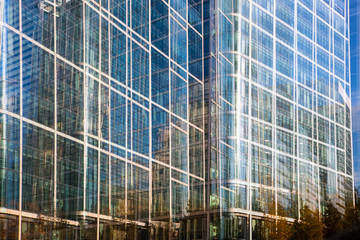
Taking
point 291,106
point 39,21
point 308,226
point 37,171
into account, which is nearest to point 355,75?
point 291,106

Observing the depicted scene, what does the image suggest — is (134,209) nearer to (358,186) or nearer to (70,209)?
(70,209)

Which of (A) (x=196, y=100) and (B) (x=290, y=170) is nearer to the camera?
(A) (x=196, y=100)

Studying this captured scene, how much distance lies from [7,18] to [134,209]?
50.3ft

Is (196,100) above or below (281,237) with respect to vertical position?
above

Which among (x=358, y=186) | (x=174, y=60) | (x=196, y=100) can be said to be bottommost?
(x=358, y=186)

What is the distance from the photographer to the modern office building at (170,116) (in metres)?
29.5

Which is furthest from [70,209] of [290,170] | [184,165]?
[290,170]

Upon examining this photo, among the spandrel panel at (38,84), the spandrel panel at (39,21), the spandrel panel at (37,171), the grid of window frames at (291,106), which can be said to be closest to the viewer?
the spandrel panel at (37,171)

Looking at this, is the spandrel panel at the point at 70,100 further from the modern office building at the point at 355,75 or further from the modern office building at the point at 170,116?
the modern office building at the point at 355,75

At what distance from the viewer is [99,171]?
33.4 meters

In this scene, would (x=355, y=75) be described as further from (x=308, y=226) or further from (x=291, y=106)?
(x=308, y=226)

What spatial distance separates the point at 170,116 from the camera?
1658 inches

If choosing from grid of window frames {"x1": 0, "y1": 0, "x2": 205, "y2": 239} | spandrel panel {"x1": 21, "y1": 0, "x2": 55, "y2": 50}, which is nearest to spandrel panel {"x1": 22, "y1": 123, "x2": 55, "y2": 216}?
grid of window frames {"x1": 0, "y1": 0, "x2": 205, "y2": 239}

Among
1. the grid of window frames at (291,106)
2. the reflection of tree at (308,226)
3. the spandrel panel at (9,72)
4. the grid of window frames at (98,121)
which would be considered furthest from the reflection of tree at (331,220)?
the spandrel panel at (9,72)
